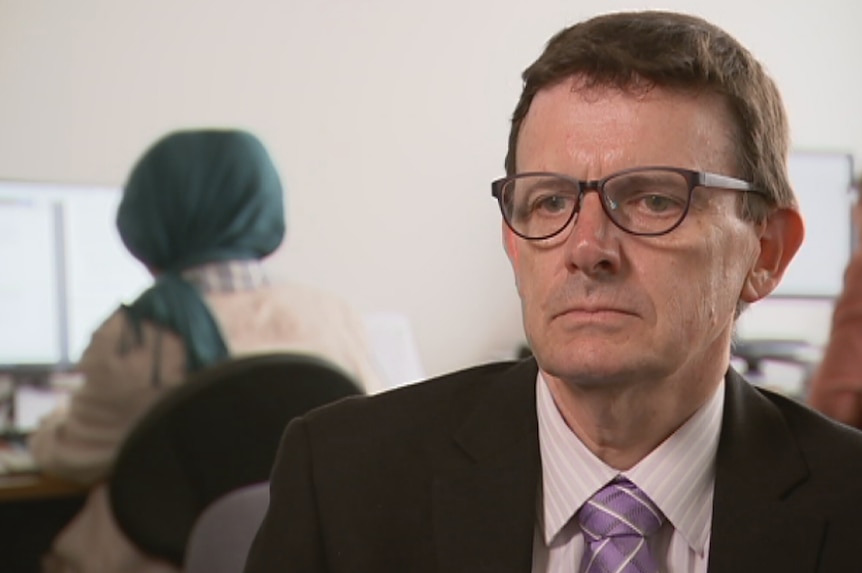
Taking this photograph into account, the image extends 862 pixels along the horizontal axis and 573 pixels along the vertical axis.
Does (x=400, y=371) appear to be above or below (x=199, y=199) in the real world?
below

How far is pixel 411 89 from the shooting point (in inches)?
130

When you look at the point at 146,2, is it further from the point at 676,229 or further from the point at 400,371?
the point at 676,229

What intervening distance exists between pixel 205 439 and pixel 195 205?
0.51m

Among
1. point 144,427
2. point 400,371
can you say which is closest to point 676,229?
point 144,427

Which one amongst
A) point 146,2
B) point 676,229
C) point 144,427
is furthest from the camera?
point 146,2

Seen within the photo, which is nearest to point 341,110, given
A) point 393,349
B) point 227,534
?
point 393,349

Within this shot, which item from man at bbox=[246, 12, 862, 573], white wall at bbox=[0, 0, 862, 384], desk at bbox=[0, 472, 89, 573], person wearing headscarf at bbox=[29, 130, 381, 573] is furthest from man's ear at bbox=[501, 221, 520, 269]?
white wall at bbox=[0, 0, 862, 384]

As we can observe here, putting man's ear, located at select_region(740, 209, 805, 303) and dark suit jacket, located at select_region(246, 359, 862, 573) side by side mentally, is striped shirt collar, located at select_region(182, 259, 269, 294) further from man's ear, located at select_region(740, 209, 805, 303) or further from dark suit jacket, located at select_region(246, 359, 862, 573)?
man's ear, located at select_region(740, 209, 805, 303)

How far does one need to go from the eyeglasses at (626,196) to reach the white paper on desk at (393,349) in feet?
6.03

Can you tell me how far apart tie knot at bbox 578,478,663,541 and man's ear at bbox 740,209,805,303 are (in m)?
0.20

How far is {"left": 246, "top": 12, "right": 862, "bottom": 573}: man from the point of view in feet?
2.91

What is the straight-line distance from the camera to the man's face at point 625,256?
87 cm

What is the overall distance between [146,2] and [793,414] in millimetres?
2429

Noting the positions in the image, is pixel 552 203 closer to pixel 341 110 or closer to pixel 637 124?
pixel 637 124
